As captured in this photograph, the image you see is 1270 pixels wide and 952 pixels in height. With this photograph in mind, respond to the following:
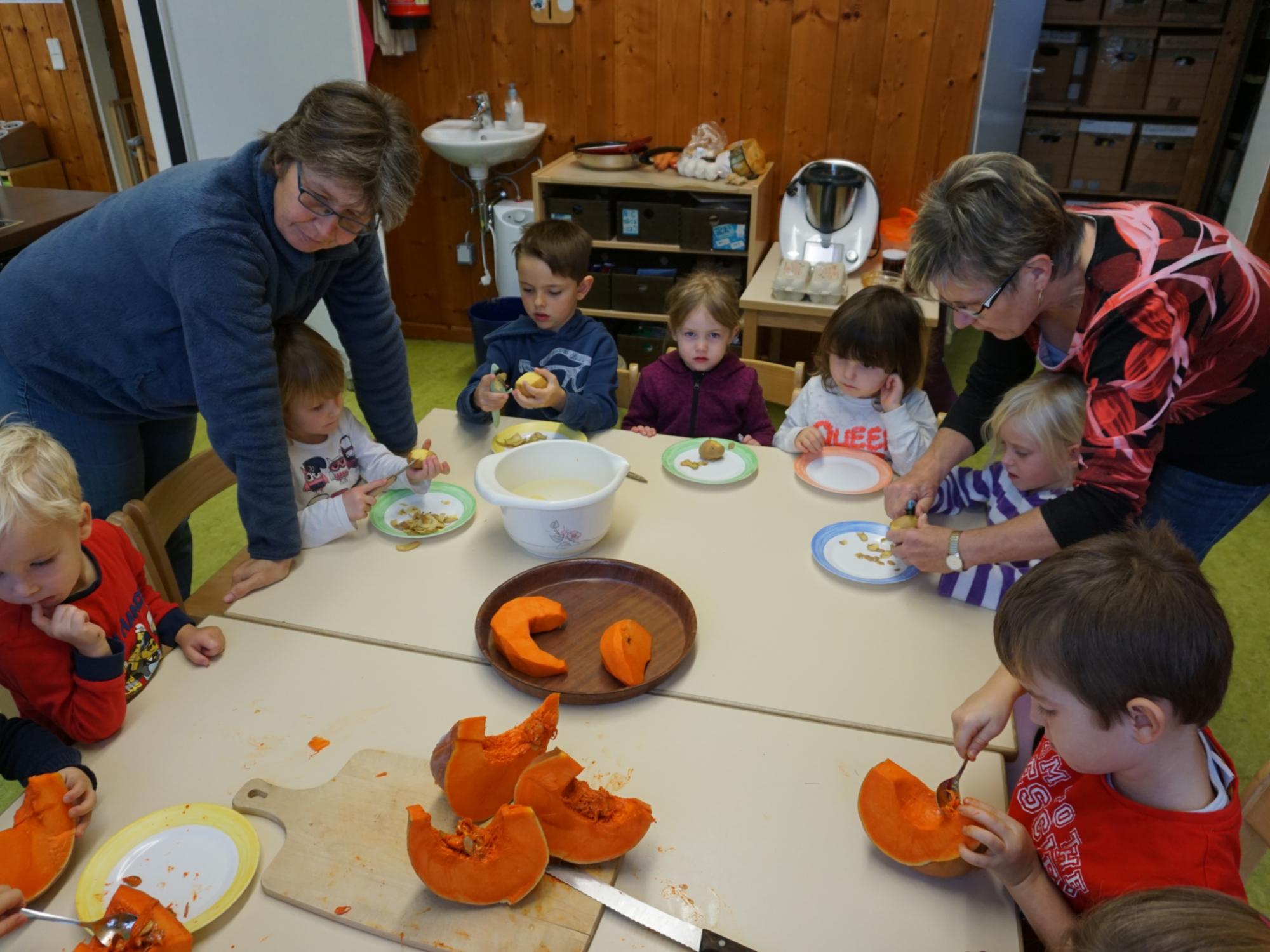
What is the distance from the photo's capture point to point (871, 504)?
A: 1669mm

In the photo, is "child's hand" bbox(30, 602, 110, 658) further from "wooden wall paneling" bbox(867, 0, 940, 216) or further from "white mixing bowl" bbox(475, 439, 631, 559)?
"wooden wall paneling" bbox(867, 0, 940, 216)

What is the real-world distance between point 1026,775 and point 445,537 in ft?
3.21

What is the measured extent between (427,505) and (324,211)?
0.56m

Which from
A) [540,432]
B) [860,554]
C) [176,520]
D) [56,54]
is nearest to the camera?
[860,554]

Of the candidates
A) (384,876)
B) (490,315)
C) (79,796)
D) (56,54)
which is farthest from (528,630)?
(56,54)

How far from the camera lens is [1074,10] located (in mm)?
4695

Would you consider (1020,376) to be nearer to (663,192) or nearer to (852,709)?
(852,709)

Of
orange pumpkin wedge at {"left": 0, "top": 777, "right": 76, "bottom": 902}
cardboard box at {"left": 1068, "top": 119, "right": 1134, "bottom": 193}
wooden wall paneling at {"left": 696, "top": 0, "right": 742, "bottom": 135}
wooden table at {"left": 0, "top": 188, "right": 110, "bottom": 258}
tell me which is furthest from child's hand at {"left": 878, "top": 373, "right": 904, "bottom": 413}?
cardboard box at {"left": 1068, "top": 119, "right": 1134, "bottom": 193}

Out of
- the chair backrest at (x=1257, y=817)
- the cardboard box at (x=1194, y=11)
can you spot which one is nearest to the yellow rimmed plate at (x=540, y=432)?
the chair backrest at (x=1257, y=817)

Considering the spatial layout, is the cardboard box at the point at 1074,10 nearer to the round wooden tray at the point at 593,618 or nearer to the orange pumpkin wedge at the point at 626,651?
the round wooden tray at the point at 593,618

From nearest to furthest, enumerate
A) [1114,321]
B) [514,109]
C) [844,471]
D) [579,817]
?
[579,817]
[1114,321]
[844,471]
[514,109]

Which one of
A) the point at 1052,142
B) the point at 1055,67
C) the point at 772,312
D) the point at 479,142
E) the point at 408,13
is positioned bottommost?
the point at 772,312

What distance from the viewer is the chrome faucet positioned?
3.87m

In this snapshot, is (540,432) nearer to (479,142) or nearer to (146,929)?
(146,929)
